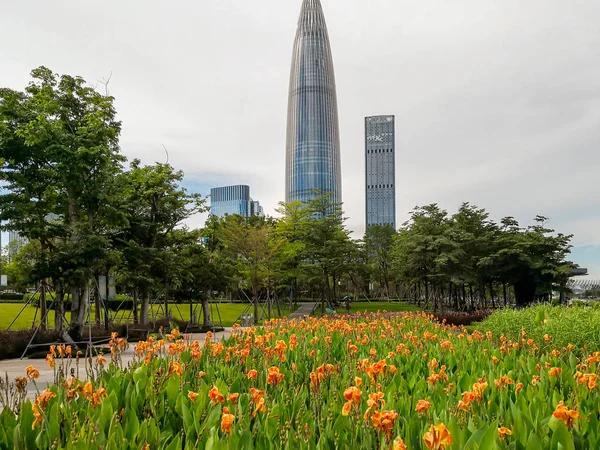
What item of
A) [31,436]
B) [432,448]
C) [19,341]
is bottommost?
[19,341]

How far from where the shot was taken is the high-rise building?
99000 millimetres

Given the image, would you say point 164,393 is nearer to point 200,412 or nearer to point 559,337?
point 200,412

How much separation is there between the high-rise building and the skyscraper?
6871 millimetres

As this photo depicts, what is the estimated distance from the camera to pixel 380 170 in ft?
330

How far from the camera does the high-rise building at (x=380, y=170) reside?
99.0m

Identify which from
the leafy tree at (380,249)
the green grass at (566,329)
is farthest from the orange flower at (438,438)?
the leafy tree at (380,249)

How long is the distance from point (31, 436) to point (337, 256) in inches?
947

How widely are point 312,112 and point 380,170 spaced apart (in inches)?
738

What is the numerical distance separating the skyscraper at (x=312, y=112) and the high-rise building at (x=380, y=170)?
22.5 feet

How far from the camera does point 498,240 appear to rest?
25594 millimetres

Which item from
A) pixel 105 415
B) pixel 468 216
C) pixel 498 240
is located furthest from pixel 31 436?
pixel 468 216

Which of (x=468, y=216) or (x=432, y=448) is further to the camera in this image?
(x=468, y=216)

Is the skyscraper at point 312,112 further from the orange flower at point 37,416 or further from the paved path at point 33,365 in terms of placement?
the orange flower at point 37,416

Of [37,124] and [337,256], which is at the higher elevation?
[37,124]
